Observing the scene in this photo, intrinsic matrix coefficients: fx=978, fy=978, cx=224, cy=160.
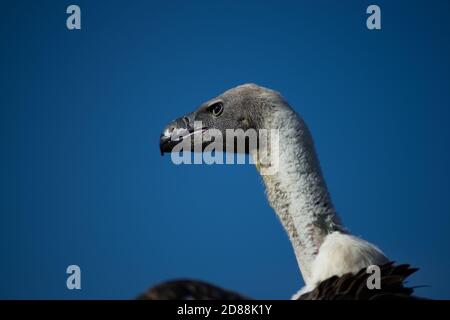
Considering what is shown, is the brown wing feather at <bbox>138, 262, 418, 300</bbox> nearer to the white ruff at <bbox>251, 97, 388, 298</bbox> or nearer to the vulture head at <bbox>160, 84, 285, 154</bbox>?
the white ruff at <bbox>251, 97, 388, 298</bbox>

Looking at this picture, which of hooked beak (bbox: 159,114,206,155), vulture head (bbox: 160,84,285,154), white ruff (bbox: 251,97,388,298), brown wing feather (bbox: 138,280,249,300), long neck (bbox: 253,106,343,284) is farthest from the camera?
hooked beak (bbox: 159,114,206,155)

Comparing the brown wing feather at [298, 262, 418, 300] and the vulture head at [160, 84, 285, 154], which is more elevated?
the vulture head at [160, 84, 285, 154]

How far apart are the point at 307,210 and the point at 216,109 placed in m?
1.99

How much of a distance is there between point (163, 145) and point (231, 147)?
0.68 metres

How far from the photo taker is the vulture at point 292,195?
24.1 feet

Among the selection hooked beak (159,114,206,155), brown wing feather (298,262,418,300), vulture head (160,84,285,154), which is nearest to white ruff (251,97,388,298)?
brown wing feather (298,262,418,300)

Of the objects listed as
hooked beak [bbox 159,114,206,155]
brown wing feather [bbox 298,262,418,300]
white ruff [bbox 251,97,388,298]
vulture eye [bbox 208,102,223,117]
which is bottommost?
brown wing feather [bbox 298,262,418,300]

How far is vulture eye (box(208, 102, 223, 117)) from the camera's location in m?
9.83

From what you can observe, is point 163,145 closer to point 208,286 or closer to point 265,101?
point 265,101

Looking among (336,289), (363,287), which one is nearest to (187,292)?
(336,289)

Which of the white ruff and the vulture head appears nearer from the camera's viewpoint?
the white ruff

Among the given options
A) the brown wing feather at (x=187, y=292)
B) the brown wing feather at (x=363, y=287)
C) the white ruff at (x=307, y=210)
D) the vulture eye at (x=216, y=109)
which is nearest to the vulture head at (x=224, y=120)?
the vulture eye at (x=216, y=109)

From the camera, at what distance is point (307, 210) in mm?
8336
